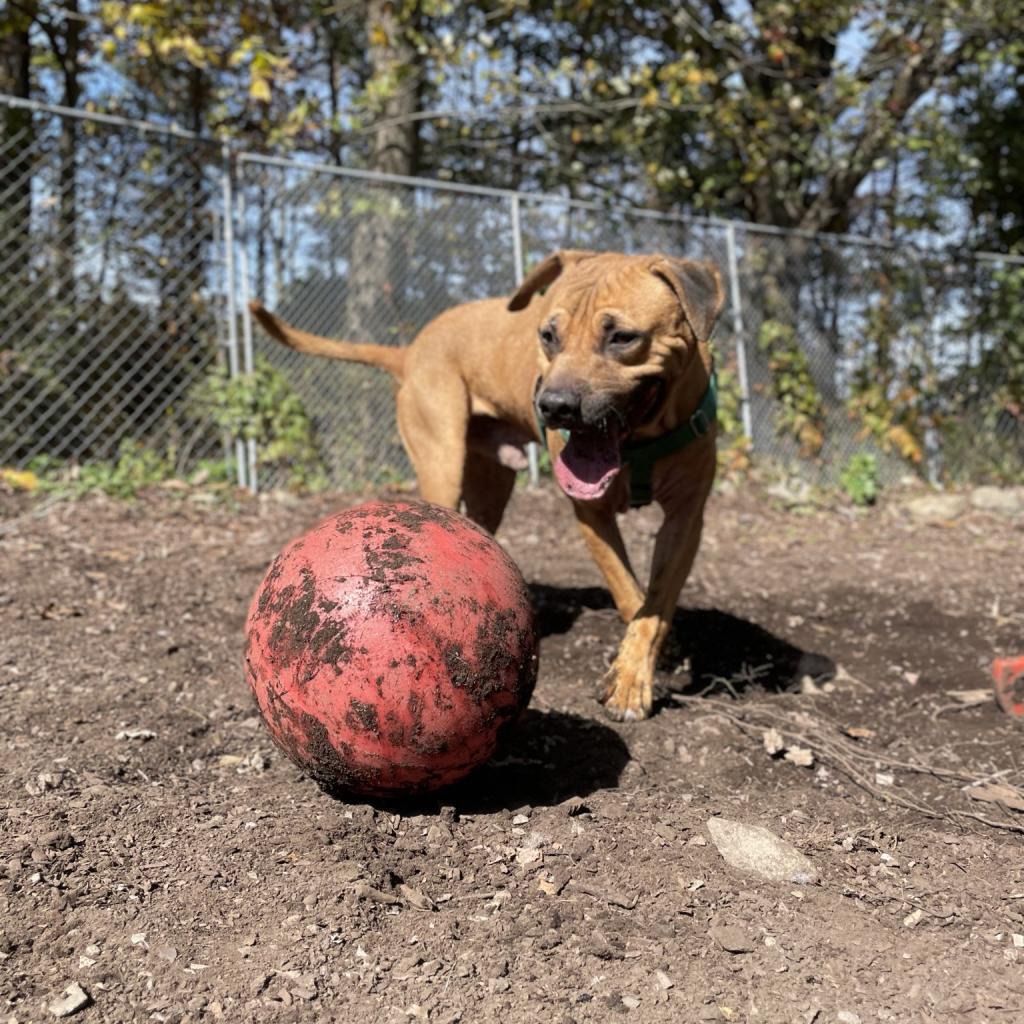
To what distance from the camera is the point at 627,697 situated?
3504 millimetres

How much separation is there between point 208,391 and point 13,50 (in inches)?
216

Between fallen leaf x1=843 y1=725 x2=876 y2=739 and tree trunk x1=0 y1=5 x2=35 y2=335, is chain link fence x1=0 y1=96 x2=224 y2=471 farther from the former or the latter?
fallen leaf x1=843 y1=725 x2=876 y2=739

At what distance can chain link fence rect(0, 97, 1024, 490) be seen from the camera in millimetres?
7566

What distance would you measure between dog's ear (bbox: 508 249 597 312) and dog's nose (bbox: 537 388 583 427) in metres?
1.05

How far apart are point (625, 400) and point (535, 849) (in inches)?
63.2

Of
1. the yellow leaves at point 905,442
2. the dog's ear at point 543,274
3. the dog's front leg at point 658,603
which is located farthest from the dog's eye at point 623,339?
the yellow leaves at point 905,442

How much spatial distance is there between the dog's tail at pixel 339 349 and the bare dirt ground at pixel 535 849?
1612 mm

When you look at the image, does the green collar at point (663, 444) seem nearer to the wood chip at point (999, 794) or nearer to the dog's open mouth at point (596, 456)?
the dog's open mouth at point (596, 456)

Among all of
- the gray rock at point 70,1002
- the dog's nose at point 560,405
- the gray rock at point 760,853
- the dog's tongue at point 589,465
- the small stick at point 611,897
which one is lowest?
the gray rock at point 760,853

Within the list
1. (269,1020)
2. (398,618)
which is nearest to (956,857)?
(398,618)

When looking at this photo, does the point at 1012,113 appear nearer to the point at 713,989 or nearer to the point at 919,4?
the point at 919,4

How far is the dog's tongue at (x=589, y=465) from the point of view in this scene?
3.54 metres

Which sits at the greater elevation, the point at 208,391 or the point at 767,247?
the point at 767,247

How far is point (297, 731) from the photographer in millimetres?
2498
